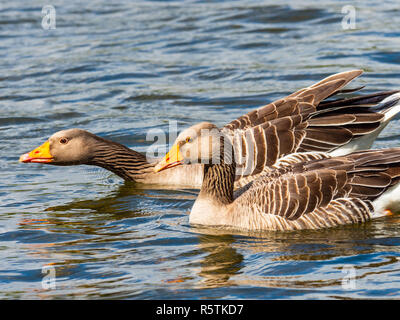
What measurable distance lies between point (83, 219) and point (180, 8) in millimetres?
12879

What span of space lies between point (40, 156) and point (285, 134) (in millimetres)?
3397

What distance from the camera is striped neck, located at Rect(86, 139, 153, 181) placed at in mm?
11273

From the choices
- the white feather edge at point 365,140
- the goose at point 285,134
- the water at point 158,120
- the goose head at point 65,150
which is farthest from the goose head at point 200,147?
the white feather edge at point 365,140

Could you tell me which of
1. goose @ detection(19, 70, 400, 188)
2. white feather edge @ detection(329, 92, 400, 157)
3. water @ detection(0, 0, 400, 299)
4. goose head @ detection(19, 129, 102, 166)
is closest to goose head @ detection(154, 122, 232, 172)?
water @ detection(0, 0, 400, 299)

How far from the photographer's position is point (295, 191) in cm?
884

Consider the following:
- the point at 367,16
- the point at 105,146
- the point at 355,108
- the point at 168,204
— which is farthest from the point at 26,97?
the point at 367,16

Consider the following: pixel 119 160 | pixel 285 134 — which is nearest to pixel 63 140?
pixel 119 160

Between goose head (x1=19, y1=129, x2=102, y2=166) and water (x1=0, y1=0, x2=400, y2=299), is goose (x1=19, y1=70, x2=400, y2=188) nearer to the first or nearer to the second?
goose head (x1=19, y1=129, x2=102, y2=166)

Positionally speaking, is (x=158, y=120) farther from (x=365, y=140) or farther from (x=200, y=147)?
(x=200, y=147)

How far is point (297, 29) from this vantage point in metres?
19.0

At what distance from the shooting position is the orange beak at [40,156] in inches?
418

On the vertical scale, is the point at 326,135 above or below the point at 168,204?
above

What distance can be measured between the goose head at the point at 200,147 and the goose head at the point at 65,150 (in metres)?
2.09
